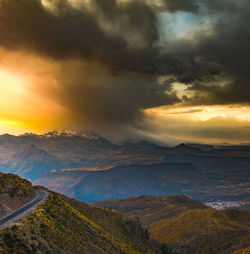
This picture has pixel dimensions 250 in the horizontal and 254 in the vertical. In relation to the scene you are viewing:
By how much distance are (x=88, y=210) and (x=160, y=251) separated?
192ft

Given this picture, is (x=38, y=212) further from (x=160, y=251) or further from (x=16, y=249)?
(x=160, y=251)

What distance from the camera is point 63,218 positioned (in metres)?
86.3

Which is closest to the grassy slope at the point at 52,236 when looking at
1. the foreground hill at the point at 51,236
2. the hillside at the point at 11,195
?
the foreground hill at the point at 51,236

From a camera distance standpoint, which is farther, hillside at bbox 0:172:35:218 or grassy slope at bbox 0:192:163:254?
hillside at bbox 0:172:35:218

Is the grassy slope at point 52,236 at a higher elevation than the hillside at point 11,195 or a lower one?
lower

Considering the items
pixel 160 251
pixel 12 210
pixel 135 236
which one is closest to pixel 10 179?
pixel 12 210

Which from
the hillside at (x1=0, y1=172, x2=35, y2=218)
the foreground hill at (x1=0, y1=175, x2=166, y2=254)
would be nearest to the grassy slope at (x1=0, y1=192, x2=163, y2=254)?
the foreground hill at (x1=0, y1=175, x2=166, y2=254)

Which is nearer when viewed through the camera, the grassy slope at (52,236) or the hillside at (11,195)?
the grassy slope at (52,236)

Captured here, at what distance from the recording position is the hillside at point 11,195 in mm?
79287

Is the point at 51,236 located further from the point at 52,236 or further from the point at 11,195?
the point at 11,195

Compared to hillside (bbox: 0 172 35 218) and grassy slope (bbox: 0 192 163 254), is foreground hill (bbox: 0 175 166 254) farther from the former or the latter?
hillside (bbox: 0 172 35 218)

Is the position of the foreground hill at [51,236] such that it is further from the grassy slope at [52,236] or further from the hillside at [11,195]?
the hillside at [11,195]

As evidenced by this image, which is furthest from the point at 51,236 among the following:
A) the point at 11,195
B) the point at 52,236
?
the point at 11,195

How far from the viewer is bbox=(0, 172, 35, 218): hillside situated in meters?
79.3
